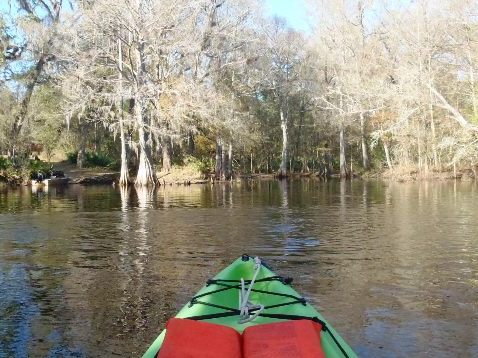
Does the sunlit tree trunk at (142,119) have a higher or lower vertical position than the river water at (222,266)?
higher

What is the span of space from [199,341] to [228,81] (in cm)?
3707

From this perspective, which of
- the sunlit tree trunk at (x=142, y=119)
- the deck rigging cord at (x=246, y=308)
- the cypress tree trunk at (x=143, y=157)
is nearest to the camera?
the deck rigging cord at (x=246, y=308)

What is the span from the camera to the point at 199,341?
165 inches

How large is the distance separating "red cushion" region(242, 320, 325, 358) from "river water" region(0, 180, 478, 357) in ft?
6.50

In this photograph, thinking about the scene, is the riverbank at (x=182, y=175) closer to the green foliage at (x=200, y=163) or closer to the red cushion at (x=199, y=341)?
the green foliage at (x=200, y=163)

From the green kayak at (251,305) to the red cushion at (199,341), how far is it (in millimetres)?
142

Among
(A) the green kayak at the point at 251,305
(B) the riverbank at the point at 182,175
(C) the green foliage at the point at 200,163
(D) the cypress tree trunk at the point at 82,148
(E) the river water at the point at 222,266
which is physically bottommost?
(E) the river water at the point at 222,266

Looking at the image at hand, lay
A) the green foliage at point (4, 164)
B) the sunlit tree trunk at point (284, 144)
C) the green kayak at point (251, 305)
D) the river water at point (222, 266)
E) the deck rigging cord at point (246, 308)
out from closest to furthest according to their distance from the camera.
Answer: the green kayak at point (251, 305), the deck rigging cord at point (246, 308), the river water at point (222, 266), the green foliage at point (4, 164), the sunlit tree trunk at point (284, 144)

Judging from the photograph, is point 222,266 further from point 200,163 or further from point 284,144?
point 284,144

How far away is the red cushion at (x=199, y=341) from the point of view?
406cm

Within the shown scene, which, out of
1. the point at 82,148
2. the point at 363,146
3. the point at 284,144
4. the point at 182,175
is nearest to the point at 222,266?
the point at 182,175

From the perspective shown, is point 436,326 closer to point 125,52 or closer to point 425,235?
point 425,235

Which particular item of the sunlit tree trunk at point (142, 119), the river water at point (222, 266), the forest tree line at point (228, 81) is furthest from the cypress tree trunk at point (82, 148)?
the river water at point (222, 266)

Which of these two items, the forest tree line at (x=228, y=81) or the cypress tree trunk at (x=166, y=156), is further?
the cypress tree trunk at (x=166, y=156)
